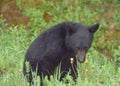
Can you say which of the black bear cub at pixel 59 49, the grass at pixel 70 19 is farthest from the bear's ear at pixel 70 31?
the grass at pixel 70 19

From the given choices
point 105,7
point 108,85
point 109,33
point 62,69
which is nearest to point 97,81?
point 108,85

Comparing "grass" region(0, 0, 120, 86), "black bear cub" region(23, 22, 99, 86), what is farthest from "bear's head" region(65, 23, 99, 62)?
"grass" region(0, 0, 120, 86)

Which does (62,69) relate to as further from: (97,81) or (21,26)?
(21,26)

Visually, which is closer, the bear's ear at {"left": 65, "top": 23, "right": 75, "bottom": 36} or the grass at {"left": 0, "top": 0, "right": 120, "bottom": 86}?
the bear's ear at {"left": 65, "top": 23, "right": 75, "bottom": 36}

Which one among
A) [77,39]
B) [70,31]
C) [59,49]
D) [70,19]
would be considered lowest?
[59,49]

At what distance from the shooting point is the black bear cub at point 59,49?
730 cm

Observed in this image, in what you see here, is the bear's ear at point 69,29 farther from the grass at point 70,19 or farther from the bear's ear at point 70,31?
the grass at point 70,19

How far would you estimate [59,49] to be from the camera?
7.36 meters

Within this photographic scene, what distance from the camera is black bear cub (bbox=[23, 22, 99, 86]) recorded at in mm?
7305

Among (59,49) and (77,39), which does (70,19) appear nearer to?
(77,39)

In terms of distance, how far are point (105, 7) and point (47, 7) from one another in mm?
1340

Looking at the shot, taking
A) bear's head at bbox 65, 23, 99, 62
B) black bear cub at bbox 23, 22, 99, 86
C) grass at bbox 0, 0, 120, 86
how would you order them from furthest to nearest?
grass at bbox 0, 0, 120, 86, bear's head at bbox 65, 23, 99, 62, black bear cub at bbox 23, 22, 99, 86

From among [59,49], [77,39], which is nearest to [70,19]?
[77,39]

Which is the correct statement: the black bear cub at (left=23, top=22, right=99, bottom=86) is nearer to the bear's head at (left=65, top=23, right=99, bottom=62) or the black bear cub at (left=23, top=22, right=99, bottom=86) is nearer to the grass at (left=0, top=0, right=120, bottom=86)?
the bear's head at (left=65, top=23, right=99, bottom=62)
